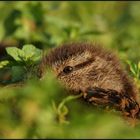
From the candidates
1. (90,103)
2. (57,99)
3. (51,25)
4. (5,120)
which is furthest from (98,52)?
(51,25)

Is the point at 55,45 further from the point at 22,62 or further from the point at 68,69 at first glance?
the point at 22,62

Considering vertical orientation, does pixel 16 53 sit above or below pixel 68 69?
above

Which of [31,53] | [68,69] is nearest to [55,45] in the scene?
[68,69]

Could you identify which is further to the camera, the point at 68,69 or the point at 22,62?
the point at 68,69

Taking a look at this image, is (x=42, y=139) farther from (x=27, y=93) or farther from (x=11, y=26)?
(x=11, y=26)

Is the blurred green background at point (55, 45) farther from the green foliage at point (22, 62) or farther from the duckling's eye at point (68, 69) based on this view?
the duckling's eye at point (68, 69)

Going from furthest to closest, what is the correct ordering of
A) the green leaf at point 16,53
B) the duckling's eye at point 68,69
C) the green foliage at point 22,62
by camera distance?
the duckling's eye at point 68,69
the green leaf at point 16,53
the green foliage at point 22,62

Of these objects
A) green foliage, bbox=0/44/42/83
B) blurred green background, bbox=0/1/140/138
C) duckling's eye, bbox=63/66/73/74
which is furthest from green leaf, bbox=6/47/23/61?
duckling's eye, bbox=63/66/73/74

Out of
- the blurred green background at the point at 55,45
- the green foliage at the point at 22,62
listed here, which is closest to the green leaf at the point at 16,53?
the green foliage at the point at 22,62

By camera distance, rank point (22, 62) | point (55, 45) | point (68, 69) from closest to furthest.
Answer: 1. point (22, 62)
2. point (68, 69)
3. point (55, 45)
